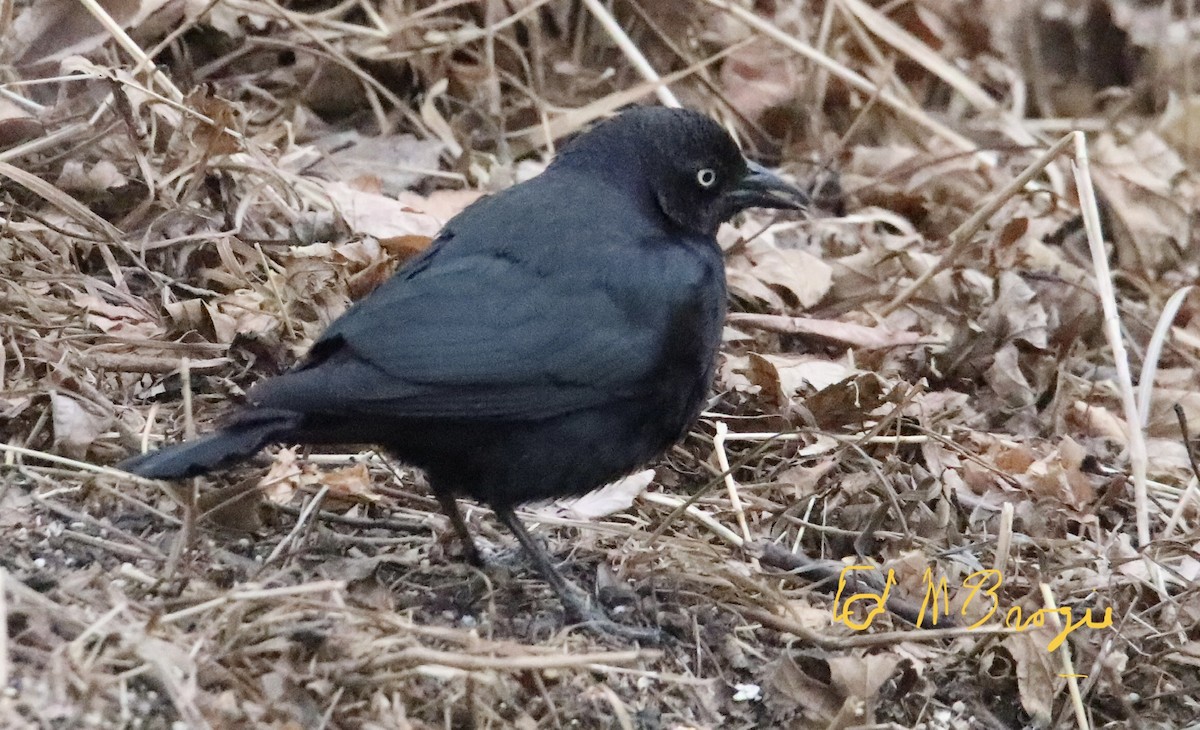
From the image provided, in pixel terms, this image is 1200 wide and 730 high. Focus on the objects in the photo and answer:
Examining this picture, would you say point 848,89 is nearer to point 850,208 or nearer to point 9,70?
point 850,208

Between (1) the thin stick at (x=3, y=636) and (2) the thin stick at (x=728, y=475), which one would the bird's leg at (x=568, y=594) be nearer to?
(2) the thin stick at (x=728, y=475)

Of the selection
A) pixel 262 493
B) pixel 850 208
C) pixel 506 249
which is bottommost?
pixel 850 208

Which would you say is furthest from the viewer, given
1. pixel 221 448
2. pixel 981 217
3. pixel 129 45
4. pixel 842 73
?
pixel 842 73

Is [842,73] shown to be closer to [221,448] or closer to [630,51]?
[630,51]

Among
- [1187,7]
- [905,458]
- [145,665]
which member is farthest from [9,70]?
[1187,7]

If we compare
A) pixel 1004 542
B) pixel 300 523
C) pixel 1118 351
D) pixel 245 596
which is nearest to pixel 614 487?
pixel 300 523
